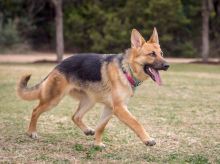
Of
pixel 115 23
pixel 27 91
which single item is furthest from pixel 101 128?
pixel 115 23

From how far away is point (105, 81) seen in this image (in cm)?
799

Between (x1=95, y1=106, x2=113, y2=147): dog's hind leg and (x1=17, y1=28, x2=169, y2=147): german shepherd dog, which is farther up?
(x1=17, y1=28, x2=169, y2=147): german shepherd dog

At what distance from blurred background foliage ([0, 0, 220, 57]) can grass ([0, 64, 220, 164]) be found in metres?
23.2

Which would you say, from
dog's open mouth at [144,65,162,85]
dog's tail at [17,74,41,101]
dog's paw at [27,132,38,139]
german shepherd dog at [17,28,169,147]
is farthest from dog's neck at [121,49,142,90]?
dog's paw at [27,132,38,139]

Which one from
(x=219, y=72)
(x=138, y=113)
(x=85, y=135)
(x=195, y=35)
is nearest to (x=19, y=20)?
(x=195, y=35)

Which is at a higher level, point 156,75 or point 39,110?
point 156,75

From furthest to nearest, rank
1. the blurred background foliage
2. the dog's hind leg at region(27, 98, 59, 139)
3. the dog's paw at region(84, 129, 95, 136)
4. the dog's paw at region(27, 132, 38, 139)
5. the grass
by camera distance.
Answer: the blurred background foliage, the dog's paw at region(84, 129, 95, 136), the dog's paw at region(27, 132, 38, 139), the dog's hind leg at region(27, 98, 59, 139), the grass

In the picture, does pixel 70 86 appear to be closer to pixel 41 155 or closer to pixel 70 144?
pixel 70 144

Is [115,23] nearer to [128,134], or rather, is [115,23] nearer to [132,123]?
[128,134]

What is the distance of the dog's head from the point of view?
7641mm

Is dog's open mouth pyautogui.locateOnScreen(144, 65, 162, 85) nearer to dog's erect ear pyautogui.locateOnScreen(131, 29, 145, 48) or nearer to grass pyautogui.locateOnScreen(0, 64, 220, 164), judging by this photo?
dog's erect ear pyautogui.locateOnScreen(131, 29, 145, 48)

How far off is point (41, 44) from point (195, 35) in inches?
548

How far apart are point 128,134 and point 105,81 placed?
1.59 meters

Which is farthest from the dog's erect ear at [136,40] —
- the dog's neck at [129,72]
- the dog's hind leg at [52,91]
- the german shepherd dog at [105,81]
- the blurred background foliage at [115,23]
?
the blurred background foliage at [115,23]
